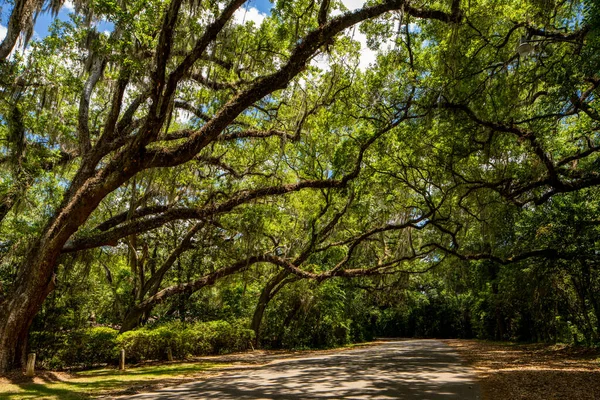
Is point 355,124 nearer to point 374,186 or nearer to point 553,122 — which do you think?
point 374,186

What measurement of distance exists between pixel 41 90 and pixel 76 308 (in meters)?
7.05

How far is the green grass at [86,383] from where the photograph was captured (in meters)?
6.96

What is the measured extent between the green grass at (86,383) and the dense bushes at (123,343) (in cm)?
158

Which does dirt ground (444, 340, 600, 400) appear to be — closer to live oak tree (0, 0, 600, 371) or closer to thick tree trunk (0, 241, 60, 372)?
live oak tree (0, 0, 600, 371)

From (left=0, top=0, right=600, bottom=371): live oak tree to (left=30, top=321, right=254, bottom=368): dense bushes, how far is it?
1104 mm

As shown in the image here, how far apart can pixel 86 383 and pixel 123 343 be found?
4044 mm

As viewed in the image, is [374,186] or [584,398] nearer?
[584,398]

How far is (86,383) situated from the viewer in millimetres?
8594

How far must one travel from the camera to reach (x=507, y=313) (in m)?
21.3

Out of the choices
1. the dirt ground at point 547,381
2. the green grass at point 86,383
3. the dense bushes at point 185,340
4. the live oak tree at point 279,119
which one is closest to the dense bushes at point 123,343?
the dense bushes at point 185,340

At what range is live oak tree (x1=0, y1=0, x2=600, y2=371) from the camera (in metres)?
6.81

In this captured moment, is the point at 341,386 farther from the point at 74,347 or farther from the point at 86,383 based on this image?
the point at 74,347

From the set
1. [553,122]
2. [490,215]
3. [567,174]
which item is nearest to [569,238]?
[490,215]

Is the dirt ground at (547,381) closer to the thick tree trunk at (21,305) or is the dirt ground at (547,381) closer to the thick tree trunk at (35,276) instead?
the thick tree trunk at (35,276)
